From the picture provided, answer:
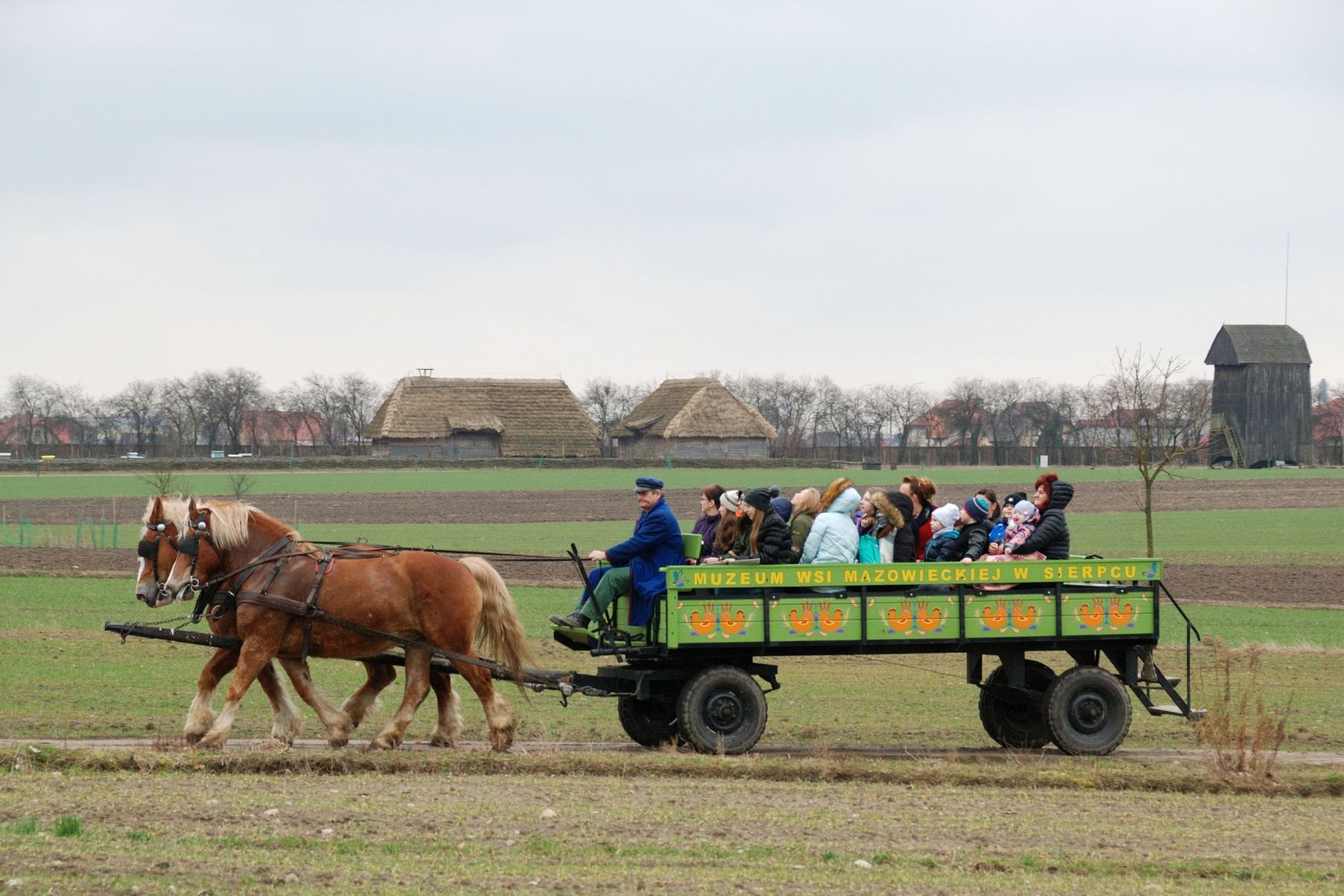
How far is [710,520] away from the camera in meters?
12.8

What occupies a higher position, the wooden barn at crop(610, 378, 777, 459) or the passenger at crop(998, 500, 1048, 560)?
the wooden barn at crop(610, 378, 777, 459)

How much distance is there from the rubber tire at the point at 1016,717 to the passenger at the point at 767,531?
2.25m

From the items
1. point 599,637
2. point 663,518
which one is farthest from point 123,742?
point 663,518

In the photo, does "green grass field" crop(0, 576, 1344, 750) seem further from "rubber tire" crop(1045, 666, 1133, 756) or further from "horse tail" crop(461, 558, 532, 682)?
"horse tail" crop(461, 558, 532, 682)

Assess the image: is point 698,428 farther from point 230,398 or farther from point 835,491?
point 835,491

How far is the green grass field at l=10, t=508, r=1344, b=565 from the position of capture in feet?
122

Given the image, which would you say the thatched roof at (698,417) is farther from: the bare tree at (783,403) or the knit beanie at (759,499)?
the knit beanie at (759,499)

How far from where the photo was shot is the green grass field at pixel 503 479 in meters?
70.2

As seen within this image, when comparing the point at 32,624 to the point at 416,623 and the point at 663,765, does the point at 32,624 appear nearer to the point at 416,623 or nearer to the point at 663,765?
the point at 416,623

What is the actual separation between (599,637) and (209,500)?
3.29 meters

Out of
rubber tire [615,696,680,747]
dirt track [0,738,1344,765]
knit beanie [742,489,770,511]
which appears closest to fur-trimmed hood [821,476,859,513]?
knit beanie [742,489,770,511]

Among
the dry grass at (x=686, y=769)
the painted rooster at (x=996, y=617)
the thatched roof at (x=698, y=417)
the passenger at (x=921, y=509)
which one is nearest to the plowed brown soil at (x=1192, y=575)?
the passenger at (x=921, y=509)

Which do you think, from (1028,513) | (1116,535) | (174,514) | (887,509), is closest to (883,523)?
(887,509)

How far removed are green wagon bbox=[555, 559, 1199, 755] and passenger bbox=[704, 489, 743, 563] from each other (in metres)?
1.07
